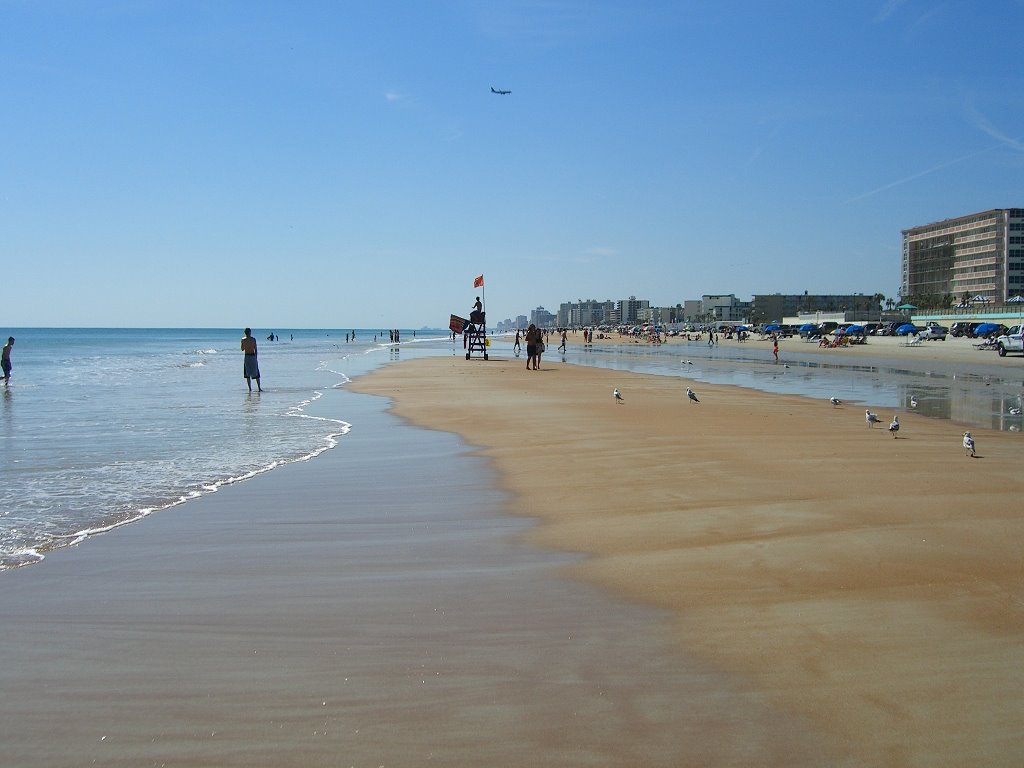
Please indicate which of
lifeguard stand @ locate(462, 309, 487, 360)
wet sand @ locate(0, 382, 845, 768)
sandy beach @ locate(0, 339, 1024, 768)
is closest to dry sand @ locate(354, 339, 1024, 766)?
sandy beach @ locate(0, 339, 1024, 768)

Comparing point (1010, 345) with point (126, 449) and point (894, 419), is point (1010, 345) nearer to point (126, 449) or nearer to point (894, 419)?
point (894, 419)

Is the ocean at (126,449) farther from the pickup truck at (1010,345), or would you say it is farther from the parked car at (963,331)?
the parked car at (963,331)

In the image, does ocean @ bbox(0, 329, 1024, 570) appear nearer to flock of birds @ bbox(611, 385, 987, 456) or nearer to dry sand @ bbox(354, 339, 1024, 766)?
flock of birds @ bbox(611, 385, 987, 456)

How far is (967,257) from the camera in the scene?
461ft

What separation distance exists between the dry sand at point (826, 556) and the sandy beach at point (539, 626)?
24 mm

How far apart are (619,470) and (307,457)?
13.7ft

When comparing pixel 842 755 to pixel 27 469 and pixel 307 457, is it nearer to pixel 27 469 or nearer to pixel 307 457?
pixel 307 457

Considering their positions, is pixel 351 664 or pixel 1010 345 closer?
pixel 351 664

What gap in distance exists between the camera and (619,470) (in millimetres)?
8852

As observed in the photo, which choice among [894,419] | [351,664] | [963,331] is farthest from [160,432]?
[963,331]

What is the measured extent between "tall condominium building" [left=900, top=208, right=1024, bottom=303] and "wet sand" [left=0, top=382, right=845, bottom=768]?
476ft

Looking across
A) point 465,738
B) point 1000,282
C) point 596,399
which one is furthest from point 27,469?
point 1000,282

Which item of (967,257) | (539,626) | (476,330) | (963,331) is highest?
(967,257)

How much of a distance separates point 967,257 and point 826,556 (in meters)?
160
